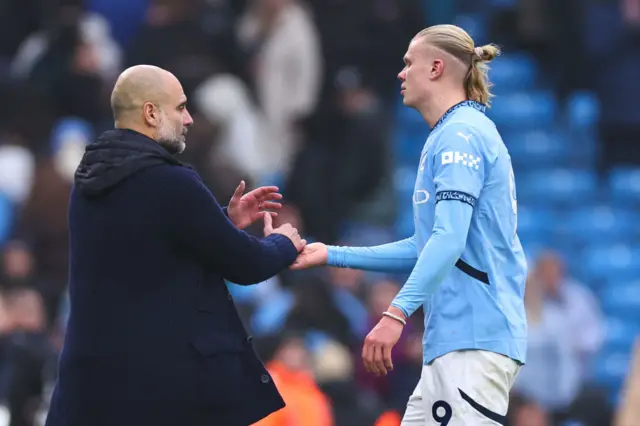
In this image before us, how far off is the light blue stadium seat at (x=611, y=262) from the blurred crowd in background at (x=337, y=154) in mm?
19

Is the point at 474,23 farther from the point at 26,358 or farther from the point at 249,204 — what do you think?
the point at 249,204

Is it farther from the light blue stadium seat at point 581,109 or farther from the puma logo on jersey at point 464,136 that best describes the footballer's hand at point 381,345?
the light blue stadium seat at point 581,109

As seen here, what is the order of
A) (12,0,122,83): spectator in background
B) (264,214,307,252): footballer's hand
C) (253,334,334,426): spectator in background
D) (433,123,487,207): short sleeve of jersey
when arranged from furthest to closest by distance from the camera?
1. (12,0,122,83): spectator in background
2. (253,334,334,426): spectator in background
3. (264,214,307,252): footballer's hand
4. (433,123,487,207): short sleeve of jersey

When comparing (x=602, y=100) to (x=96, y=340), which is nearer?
(x=96, y=340)

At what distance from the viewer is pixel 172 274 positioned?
6109 millimetres

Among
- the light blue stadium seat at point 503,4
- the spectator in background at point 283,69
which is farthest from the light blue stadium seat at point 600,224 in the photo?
the spectator in background at point 283,69

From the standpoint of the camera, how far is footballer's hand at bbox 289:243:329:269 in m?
6.63

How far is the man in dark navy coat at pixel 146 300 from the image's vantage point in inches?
238

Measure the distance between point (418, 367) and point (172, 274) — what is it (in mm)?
5958

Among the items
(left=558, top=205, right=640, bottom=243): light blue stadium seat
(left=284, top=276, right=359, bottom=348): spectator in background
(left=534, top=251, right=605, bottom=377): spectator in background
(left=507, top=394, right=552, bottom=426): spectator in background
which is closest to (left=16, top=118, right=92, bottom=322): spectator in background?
(left=284, top=276, right=359, bottom=348): spectator in background

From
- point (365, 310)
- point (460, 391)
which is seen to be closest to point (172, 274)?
point (460, 391)

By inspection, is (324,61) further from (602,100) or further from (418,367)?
(418,367)

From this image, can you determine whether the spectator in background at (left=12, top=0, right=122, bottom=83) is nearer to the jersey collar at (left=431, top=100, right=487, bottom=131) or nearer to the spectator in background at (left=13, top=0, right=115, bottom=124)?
the spectator in background at (left=13, top=0, right=115, bottom=124)

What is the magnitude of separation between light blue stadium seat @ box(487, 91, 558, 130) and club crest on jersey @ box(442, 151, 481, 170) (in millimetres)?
9830
